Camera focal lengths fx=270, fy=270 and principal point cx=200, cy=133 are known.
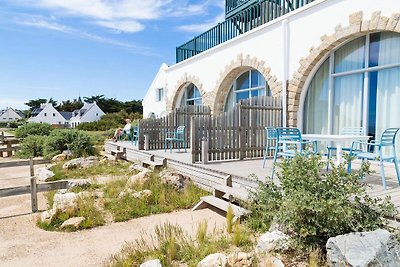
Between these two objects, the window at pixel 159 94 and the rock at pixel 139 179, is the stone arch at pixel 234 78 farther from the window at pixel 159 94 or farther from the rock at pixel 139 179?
the window at pixel 159 94

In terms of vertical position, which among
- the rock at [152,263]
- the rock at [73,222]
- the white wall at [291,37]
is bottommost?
the rock at [73,222]

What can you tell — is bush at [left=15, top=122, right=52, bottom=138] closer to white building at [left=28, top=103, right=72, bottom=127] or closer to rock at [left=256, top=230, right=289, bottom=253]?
rock at [left=256, top=230, right=289, bottom=253]

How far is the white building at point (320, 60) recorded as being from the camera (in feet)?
19.2

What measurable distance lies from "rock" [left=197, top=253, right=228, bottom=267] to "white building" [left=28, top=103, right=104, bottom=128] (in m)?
53.5

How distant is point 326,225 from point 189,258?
4.93 feet

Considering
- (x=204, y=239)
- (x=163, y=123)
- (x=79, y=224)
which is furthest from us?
(x=163, y=123)

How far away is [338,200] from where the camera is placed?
106 inches

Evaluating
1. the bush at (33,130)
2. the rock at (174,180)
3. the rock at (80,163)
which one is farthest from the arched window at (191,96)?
the bush at (33,130)

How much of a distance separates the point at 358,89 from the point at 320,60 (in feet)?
4.05

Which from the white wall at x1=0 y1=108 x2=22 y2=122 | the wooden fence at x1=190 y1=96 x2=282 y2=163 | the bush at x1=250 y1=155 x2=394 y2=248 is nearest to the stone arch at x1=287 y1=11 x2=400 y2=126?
the wooden fence at x1=190 y1=96 x2=282 y2=163

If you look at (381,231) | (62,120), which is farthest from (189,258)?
(62,120)

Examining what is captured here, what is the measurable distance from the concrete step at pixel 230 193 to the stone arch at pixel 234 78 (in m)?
4.04

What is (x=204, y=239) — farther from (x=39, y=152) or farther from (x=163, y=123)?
(x=39, y=152)

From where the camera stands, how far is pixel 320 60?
7055 mm
